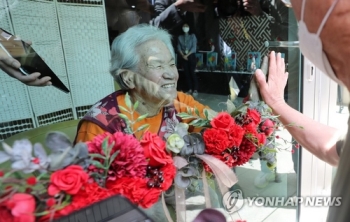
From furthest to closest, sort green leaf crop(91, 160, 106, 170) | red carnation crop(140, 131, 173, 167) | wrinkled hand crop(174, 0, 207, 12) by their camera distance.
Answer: wrinkled hand crop(174, 0, 207, 12) → red carnation crop(140, 131, 173, 167) → green leaf crop(91, 160, 106, 170)

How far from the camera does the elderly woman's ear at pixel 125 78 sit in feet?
2.58

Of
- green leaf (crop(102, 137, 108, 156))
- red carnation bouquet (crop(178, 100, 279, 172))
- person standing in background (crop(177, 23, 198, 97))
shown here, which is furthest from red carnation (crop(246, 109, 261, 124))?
green leaf (crop(102, 137, 108, 156))

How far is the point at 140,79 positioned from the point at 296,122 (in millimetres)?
661

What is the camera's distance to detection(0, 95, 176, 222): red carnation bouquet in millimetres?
529

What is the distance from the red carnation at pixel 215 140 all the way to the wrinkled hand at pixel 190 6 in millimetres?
378

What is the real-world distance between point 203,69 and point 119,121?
0.35 meters

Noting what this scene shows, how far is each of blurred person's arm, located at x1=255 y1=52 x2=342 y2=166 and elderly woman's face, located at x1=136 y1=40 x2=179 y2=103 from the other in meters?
0.43

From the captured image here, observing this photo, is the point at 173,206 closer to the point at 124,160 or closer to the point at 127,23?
the point at 124,160

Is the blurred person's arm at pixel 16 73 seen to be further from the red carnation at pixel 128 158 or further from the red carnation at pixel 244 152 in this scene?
the red carnation at pixel 244 152

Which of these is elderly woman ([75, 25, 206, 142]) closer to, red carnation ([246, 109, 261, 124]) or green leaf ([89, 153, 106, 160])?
green leaf ([89, 153, 106, 160])

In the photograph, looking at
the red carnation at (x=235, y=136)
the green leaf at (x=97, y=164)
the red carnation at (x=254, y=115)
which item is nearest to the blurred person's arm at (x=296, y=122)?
the red carnation at (x=254, y=115)

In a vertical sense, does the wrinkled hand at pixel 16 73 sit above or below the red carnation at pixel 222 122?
above

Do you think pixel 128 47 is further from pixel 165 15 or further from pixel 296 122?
pixel 296 122

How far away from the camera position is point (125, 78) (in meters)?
0.79
